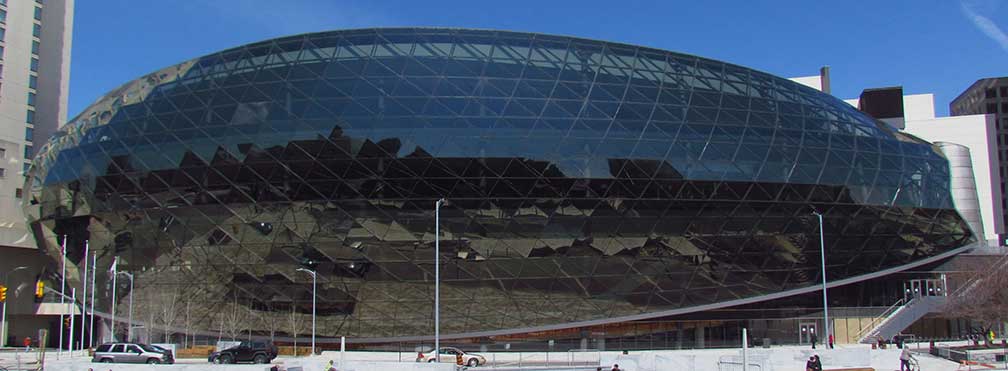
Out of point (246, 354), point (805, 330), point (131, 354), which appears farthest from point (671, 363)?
point (805, 330)

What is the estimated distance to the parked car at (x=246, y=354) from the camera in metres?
43.8

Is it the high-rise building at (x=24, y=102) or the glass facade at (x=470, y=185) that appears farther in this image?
the high-rise building at (x=24, y=102)

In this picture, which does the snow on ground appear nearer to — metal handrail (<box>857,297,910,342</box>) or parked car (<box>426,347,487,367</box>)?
parked car (<box>426,347,487,367</box>)

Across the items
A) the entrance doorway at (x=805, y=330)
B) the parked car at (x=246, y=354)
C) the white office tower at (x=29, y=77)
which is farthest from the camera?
the white office tower at (x=29, y=77)

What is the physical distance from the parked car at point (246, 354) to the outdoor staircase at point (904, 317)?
4135 cm

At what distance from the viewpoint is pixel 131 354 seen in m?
42.9

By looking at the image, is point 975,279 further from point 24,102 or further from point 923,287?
point 24,102

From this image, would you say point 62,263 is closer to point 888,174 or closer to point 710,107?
point 710,107

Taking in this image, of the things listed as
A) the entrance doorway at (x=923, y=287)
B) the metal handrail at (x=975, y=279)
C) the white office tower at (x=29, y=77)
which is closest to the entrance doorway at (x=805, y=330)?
the entrance doorway at (x=923, y=287)

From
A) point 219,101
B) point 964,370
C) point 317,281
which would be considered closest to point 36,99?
point 219,101

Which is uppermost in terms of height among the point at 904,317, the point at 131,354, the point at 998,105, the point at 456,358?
the point at 998,105

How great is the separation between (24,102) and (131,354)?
215ft

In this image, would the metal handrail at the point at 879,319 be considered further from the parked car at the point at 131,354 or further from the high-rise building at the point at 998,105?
the high-rise building at the point at 998,105

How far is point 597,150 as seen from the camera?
5266 centimetres
